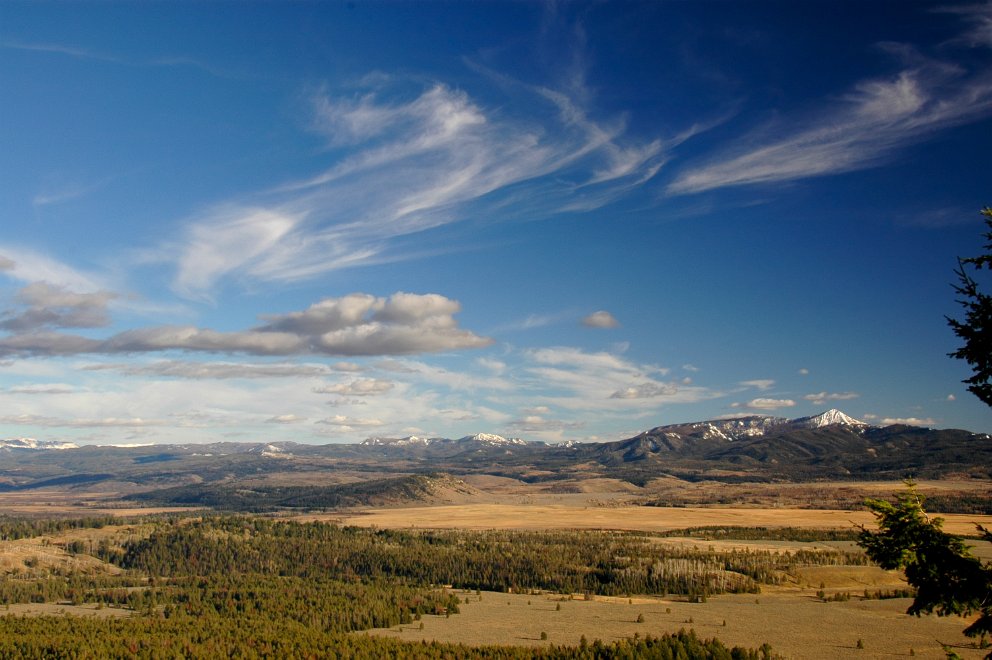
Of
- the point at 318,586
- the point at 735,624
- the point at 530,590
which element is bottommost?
the point at 318,586

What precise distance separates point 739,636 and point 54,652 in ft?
244

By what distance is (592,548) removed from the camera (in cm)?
17550

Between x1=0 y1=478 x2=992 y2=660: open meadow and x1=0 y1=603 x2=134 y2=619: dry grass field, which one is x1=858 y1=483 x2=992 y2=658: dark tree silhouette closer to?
x1=0 y1=478 x2=992 y2=660: open meadow

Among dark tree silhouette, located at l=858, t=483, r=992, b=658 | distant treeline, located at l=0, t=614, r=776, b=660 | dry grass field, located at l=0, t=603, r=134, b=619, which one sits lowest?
dry grass field, located at l=0, t=603, r=134, b=619

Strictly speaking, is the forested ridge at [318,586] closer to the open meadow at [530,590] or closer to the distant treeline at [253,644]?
the distant treeline at [253,644]

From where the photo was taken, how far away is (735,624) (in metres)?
86.3

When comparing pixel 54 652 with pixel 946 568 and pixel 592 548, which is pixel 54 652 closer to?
pixel 946 568

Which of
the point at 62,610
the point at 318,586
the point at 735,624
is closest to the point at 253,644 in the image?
the point at 62,610

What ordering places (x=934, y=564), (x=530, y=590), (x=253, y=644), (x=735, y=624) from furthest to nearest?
(x=530, y=590), (x=735, y=624), (x=253, y=644), (x=934, y=564)

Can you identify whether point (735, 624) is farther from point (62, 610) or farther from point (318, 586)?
point (62, 610)

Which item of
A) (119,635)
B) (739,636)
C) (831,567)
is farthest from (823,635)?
(119,635)

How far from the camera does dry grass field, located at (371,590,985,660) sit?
7200cm

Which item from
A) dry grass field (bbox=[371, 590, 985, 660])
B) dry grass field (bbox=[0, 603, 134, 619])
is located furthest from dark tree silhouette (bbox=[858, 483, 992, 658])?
dry grass field (bbox=[0, 603, 134, 619])

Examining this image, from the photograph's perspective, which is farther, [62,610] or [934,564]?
[62,610]
